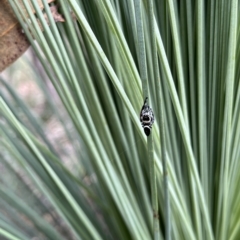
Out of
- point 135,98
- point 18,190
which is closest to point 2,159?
point 18,190

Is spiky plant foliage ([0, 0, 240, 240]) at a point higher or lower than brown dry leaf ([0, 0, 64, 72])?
lower

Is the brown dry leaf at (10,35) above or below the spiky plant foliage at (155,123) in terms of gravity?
above

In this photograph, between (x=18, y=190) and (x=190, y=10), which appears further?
(x=18, y=190)

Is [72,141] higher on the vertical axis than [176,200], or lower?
higher

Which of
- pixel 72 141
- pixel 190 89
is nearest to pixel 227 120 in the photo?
pixel 190 89

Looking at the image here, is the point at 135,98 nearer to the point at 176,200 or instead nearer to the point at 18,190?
the point at 176,200

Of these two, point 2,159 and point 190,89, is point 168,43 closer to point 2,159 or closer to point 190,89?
point 190,89
